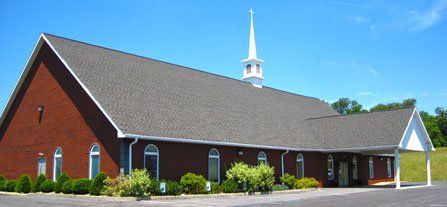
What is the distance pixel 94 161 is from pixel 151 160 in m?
2.87

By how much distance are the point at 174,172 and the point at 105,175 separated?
3.72 m

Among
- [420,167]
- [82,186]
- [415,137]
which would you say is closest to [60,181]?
[82,186]

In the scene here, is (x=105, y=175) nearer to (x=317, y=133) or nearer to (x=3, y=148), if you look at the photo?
(x=3, y=148)

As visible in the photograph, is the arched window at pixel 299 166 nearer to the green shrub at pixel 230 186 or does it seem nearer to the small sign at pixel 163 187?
the green shrub at pixel 230 186

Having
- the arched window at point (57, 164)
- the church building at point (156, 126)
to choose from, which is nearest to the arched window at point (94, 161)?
the church building at point (156, 126)

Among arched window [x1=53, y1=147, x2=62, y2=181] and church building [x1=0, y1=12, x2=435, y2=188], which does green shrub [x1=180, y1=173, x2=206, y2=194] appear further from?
arched window [x1=53, y1=147, x2=62, y2=181]

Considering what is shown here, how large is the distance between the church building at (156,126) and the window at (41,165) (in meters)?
0.06

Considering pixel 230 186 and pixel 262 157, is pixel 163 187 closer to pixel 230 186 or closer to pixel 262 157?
pixel 230 186

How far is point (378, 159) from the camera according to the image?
1799 inches

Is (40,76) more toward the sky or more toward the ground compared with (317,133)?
more toward the sky

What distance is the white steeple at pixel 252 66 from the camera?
42312mm

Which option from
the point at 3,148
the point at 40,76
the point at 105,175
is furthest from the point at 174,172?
the point at 3,148

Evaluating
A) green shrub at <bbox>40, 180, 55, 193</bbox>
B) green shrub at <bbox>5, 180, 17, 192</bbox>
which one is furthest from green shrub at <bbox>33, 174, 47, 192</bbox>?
green shrub at <bbox>5, 180, 17, 192</bbox>

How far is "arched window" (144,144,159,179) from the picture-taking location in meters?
24.5
